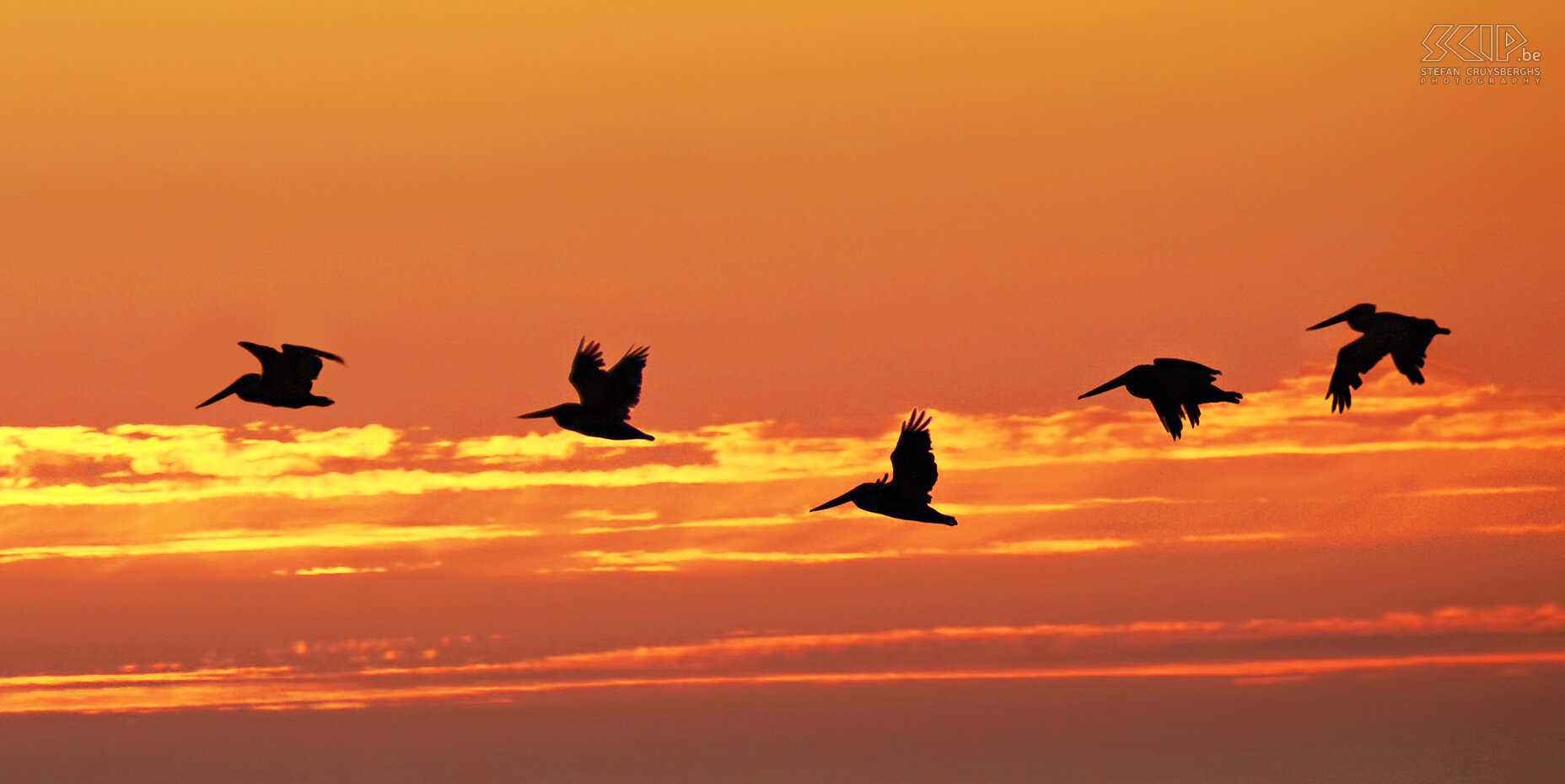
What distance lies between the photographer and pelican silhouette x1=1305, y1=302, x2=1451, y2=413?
52.0m

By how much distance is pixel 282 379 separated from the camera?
5600cm

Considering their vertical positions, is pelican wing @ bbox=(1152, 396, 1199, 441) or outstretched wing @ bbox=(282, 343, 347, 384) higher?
outstretched wing @ bbox=(282, 343, 347, 384)

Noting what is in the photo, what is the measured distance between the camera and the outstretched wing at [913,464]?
5181 centimetres

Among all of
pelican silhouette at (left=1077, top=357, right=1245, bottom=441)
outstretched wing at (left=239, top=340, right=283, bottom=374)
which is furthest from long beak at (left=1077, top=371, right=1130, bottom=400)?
outstretched wing at (left=239, top=340, right=283, bottom=374)

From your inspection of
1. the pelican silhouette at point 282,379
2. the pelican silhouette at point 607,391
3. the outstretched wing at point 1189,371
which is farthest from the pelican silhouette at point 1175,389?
the pelican silhouette at point 282,379

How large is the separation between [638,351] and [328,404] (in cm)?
913

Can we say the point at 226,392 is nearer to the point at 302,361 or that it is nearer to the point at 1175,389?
the point at 302,361

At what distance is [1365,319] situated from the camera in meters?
53.4

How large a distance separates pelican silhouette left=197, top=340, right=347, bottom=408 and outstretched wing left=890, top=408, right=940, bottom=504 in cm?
1524

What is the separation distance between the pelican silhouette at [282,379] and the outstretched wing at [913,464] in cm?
1524

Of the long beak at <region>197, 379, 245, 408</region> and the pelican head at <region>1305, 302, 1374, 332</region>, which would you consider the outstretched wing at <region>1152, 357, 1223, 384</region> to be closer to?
the pelican head at <region>1305, 302, 1374, 332</region>

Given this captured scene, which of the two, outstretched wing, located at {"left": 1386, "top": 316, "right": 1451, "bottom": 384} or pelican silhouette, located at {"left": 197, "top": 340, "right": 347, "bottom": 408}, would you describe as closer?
outstretched wing, located at {"left": 1386, "top": 316, "right": 1451, "bottom": 384}

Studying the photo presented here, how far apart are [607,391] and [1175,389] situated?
15003mm

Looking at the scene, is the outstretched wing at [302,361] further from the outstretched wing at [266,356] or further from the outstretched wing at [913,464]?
the outstretched wing at [913,464]
